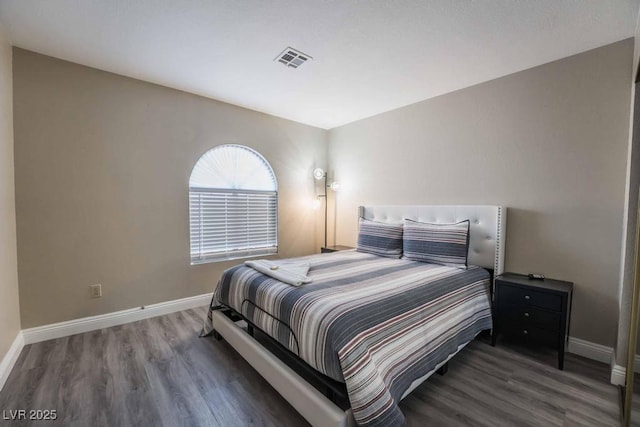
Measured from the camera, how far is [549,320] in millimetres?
2117

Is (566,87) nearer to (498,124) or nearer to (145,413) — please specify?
(498,124)

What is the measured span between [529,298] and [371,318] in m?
1.62

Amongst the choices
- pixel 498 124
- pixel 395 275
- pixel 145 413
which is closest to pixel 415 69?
pixel 498 124

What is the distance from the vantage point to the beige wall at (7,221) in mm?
1992

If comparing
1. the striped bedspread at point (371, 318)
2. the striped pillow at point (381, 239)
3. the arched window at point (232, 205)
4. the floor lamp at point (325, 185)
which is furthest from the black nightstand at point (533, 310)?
the arched window at point (232, 205)

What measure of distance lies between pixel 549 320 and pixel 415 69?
247 cm

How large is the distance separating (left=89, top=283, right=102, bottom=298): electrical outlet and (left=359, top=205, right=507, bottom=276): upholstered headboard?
359 centimetres

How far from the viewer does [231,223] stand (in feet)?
12.0

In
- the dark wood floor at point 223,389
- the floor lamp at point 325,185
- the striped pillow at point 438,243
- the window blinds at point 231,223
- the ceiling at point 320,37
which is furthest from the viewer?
the floor lamp at point 325,185

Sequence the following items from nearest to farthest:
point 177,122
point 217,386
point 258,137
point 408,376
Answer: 1. point 408,376
2. point 217,386
3. point 177,122
4. point 258,137

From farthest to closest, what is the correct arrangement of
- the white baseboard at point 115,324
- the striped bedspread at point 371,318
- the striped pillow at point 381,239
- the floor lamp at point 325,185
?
the floor lamp at point 325,185 → the striped pillow at point 381,239 → the white baseboard at point 115,324 → the striped bedspread at point 371,318

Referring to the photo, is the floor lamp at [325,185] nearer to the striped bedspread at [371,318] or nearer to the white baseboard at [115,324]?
the striped bedspread at [371,318]

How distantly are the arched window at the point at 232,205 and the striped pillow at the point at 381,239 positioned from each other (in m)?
1.41

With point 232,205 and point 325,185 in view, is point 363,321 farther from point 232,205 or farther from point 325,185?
point 325,185
